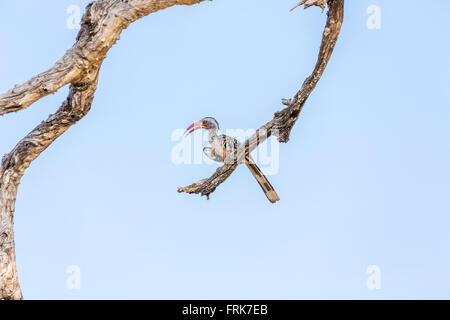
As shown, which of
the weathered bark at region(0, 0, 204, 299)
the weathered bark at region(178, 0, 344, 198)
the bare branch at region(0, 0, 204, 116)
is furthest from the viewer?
the weathered bark at region(178, 0, 344, 198)

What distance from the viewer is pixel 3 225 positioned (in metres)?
6.70

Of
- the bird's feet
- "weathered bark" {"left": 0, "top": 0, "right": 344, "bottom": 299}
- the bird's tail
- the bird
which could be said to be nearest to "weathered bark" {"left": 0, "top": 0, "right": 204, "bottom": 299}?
"weathered bark" {"left": 0, "top": 0, "right": 344, "bottom": 299}

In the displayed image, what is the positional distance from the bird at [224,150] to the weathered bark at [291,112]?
19cm

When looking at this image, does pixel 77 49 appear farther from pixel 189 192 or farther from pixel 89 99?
pixel 189 192

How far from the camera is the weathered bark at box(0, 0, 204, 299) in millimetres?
6215

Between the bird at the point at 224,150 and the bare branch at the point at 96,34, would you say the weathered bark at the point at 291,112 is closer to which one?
the bird at the point at 224,150

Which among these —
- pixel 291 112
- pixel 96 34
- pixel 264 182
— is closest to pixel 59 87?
pixel 96 34

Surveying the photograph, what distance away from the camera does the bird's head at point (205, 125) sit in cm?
952

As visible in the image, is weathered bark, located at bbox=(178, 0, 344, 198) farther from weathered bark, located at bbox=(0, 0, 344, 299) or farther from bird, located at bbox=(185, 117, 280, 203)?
bird, located at bbox=(185, 117, 280, 203)

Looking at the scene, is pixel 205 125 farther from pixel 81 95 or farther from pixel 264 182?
pixel 81 95
